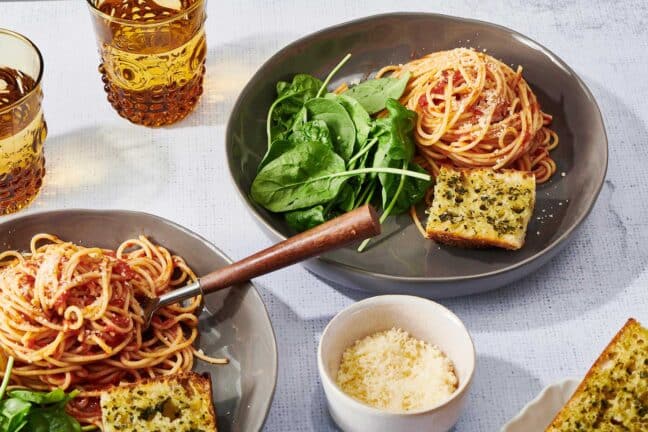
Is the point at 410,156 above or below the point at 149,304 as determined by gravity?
above

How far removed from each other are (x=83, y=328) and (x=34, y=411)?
0.99 ft

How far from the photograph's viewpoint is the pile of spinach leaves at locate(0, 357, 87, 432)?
2.49 m

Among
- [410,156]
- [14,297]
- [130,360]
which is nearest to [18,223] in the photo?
[14,297]

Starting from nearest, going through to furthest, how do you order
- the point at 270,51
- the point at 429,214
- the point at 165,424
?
the point at 165,424
the point at 429,214
the point at 270,51

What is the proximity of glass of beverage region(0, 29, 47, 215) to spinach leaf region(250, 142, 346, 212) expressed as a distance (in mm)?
764

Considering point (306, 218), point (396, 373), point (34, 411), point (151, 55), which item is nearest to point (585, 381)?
point (396, 373)

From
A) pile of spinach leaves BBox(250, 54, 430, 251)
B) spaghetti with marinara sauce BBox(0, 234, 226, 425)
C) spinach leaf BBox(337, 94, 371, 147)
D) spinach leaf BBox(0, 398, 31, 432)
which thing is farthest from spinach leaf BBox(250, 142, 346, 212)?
spinach leaf BBox(0, 398, 31, 432)

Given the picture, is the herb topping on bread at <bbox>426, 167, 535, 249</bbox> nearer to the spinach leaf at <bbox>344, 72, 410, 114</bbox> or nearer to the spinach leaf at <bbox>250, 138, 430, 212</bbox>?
the spinach leaf at <bbox>250, 138, 430, 212</bbox>

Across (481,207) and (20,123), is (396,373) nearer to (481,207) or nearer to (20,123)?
(481,207)

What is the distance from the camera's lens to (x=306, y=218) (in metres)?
3.17

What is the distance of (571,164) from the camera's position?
344 centimetres

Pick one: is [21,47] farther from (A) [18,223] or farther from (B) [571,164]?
(B) [571,164]

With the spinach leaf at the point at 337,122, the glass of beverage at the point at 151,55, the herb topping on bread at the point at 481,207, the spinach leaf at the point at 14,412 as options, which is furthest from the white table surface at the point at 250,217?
the spinach leaf at the point at 14,412

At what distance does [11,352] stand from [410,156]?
1422 millimetres
